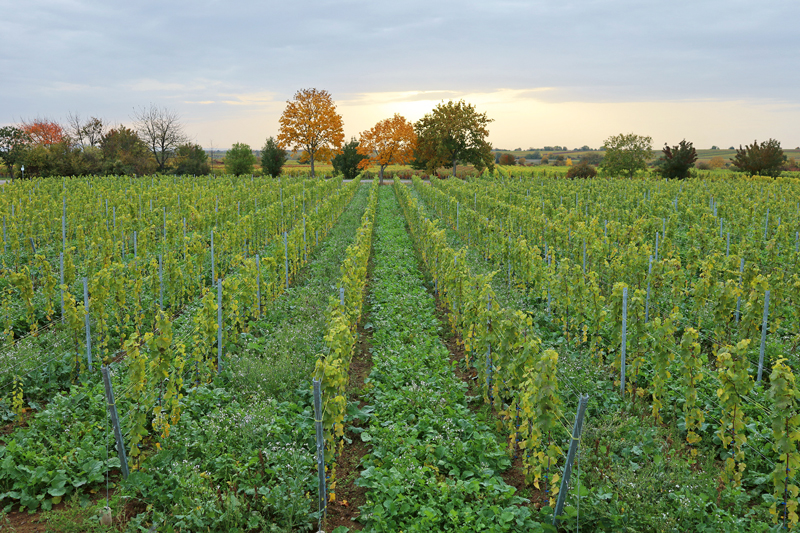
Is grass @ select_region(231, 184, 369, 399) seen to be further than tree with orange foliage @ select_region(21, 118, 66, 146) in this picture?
No

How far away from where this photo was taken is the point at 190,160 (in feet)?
198

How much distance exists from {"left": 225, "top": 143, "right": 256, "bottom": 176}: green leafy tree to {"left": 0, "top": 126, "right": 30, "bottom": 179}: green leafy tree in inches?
770

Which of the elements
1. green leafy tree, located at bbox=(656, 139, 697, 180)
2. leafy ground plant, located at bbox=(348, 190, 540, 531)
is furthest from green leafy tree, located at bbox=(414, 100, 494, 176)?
leafy ground plant, located at bbox=(348, 190, 540, 531)

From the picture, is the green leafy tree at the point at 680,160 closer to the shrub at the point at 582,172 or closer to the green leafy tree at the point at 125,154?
the shrub at the point at 582,172

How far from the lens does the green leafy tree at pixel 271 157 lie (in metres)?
62.2

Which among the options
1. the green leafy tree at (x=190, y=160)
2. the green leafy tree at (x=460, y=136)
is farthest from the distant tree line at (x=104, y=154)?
the green leafy tree at (x=460, y=136)

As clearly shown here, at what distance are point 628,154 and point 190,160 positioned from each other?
165 feet

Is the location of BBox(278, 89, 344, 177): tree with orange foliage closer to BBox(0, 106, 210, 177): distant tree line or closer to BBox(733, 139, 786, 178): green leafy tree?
BBox(0, 106, 210, 177): distant tree line

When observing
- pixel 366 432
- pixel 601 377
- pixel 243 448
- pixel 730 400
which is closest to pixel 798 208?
pixel 601 377

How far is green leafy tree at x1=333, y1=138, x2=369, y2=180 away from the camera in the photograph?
2682 inches

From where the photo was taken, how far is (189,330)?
834 cm

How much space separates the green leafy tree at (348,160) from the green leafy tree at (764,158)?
43.2 metres

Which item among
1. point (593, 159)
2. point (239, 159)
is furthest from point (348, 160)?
point (593, 159)

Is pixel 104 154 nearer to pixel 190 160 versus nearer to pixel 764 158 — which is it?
pixel 190 160
